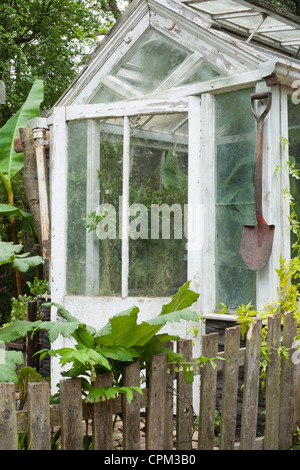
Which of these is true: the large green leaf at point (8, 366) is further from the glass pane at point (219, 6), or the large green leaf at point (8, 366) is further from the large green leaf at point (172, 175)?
the glass pane at point (219, 6)

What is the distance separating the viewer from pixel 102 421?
254cm

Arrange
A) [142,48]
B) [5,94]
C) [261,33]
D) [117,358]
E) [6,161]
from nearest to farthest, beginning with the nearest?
[117,358], [142,48], [261,33], [6,161], [5,94]

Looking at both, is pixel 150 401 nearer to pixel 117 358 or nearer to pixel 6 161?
pixel 117 358

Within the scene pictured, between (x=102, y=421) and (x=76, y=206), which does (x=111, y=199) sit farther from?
(x=102, y=421)

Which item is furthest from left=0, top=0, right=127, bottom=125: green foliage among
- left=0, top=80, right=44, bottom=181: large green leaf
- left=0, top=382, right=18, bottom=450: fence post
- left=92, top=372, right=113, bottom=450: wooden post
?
left=0, top=382, right=18, bottom=450: fence post

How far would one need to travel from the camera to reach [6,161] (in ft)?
24.6

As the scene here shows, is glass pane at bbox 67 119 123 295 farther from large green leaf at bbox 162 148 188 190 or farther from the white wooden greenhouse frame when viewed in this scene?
large green leaf at bbox 162 148 188 190

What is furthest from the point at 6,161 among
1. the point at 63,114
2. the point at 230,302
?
the point at 230,302

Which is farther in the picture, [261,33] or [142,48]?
[261,33]

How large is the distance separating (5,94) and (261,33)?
5442 mm

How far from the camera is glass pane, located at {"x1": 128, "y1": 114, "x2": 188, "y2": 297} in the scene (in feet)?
15.3

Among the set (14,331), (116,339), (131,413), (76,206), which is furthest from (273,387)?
(76,206)

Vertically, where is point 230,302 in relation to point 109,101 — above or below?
below

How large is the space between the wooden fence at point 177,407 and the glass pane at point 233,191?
67 centimetres
